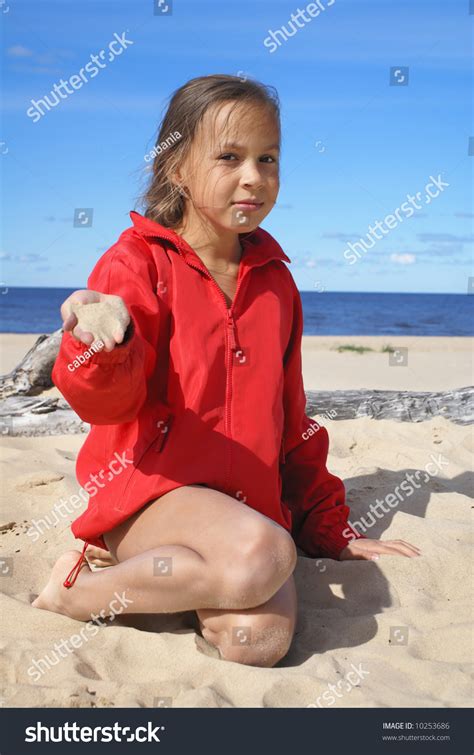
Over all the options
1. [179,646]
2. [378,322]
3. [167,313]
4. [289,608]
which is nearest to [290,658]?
[289,608]

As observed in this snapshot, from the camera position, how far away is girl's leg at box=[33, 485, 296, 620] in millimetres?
2369

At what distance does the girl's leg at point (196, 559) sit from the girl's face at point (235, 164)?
36.2 inches

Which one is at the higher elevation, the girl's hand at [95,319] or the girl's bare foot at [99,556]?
the girl's hand at [95,319]

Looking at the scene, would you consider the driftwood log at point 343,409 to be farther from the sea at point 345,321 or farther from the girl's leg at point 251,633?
the sea at point 345,321

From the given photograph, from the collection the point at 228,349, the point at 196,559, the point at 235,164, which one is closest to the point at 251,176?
the point at 235,164

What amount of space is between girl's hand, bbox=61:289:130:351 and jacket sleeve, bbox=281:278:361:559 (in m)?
1.09

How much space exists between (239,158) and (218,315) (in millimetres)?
519

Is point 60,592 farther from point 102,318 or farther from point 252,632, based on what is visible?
point 102,318

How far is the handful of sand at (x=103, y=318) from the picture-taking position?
2.13m

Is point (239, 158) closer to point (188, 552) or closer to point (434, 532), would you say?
point (188, 552)

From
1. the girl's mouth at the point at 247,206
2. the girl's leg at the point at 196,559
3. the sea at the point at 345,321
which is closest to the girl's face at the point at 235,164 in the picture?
the girl's mouth at the point at 247,206

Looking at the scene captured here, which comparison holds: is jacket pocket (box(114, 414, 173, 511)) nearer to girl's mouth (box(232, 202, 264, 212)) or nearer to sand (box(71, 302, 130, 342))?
sand (box(71, 302, 130, 342))

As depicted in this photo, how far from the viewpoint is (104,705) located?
215 cm

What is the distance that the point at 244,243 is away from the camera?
9.86 ft
